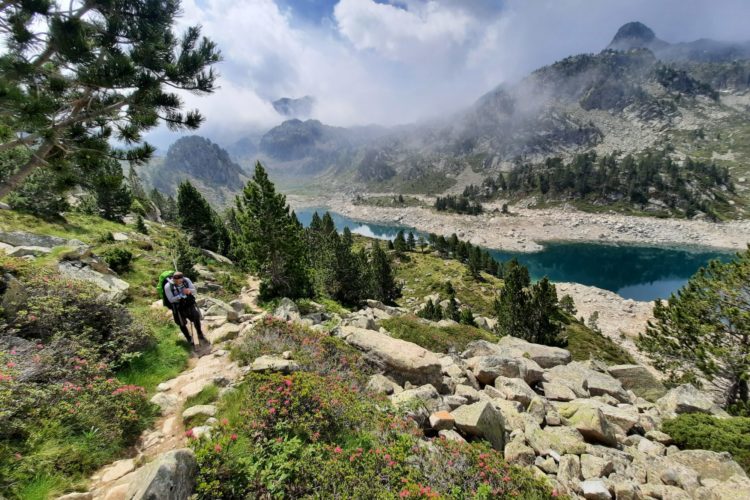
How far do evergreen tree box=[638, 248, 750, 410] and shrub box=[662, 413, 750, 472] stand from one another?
26.7 ft

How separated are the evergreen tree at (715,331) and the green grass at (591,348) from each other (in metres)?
15.6

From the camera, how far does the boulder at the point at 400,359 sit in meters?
10.6

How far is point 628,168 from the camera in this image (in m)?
172

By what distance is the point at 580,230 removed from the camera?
139 meters

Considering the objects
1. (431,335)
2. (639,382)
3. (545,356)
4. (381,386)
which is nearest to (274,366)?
(381,386)

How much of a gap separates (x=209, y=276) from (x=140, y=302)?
11052mm

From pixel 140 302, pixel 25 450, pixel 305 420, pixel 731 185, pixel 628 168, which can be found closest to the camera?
pixel 25 450

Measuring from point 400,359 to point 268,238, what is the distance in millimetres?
15570

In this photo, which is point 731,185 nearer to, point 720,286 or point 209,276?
point 720,286

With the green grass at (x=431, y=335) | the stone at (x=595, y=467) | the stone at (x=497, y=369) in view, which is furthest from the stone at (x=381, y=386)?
the green grass at (x=431, y=335)

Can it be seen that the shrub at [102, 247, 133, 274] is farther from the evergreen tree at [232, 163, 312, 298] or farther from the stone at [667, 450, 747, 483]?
the stone at [667, 450, 747, 483]

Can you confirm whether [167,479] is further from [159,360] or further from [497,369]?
[497,369]

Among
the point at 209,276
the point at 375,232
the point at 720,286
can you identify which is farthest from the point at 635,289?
the point at 375,232

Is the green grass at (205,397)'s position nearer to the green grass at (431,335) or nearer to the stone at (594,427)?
the stone at (594,427)
